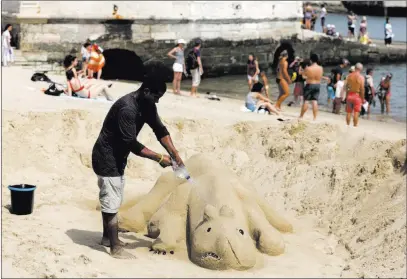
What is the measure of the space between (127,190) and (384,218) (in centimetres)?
362

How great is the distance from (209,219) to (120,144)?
125 cm

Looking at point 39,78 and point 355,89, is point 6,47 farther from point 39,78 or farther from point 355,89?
point 355,89

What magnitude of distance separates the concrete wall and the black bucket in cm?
1740

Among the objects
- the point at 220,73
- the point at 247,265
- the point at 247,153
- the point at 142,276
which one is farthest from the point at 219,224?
the point at 220,73

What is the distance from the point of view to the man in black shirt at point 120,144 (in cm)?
817

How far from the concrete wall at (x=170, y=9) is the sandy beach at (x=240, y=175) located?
1173 cm

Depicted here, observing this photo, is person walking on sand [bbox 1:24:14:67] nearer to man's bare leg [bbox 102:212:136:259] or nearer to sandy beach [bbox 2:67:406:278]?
sandy beach [bbox 2:67:406:278]

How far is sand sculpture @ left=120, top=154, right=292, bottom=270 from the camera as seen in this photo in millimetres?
8312

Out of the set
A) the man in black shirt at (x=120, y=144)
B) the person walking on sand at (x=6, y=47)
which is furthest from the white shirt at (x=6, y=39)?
the man in black shirt at (x=120, y=144)

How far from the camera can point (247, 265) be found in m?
8.30

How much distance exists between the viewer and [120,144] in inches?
327

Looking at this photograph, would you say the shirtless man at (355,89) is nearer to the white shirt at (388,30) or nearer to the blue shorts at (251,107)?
the blue shorts at (251,107)

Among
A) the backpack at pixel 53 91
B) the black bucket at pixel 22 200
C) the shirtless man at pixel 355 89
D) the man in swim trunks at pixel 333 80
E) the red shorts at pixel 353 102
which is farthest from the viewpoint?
the man in swim trunks at pixel 333 80

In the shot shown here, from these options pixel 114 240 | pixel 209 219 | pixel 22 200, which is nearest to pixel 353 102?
pixel 209 219
